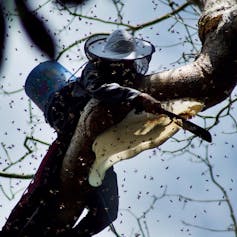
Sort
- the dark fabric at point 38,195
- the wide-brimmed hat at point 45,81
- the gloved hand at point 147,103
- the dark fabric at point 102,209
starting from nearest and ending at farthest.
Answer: the gloved hand at point 147,103
the dark fabric at point 38,195
the dark fabric at point 102,209
the wide-brimmed hat at point 45,81

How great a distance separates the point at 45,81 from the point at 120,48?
0.59m

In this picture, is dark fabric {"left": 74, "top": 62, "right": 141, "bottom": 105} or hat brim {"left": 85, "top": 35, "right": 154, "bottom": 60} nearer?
dark fabric {"left": 74, "top": 62, "right": 141, "bottom": 105}

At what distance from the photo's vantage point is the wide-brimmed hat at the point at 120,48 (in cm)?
390

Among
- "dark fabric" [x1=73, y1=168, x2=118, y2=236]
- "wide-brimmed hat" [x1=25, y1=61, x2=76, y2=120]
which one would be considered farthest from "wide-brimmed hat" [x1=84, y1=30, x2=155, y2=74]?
"dark fabric" [x1=73, y1=168, x2=118, y2=236]

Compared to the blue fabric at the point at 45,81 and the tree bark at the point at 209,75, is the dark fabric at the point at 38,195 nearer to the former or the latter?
the blue fabric at the point at 45,81

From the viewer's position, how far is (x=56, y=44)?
9.15 feet

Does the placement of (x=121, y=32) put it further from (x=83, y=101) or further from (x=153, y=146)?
(x=153, y=146)

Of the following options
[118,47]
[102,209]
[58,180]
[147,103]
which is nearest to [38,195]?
[58,180]

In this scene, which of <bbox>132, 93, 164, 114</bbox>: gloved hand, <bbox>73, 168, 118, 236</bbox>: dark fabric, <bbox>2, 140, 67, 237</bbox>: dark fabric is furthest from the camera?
<bbox>73, 168, 118, 236</bbox>: dark fabric

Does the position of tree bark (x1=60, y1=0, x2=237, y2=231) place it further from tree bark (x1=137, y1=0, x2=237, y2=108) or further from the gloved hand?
the gloved hand

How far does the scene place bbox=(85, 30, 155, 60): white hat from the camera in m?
3.90

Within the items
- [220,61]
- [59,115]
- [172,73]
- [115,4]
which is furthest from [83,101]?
[115,4]

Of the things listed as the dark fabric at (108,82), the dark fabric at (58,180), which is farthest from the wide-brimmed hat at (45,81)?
the dark fabric at (108,82)

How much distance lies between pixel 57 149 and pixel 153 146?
1.92 feet
